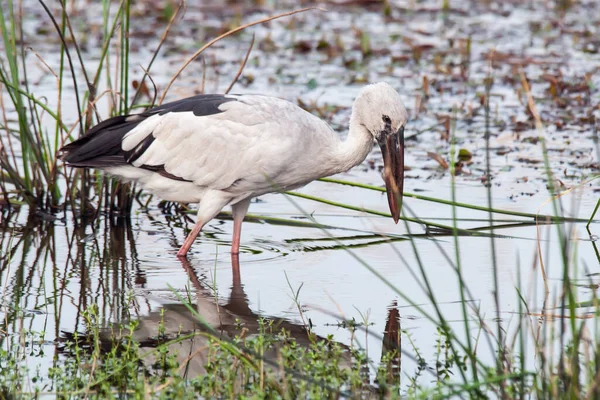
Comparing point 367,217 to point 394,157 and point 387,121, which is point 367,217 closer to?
point 394,157

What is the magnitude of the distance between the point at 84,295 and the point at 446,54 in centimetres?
778

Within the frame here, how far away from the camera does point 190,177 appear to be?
580 cm

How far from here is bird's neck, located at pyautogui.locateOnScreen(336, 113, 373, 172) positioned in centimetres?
555

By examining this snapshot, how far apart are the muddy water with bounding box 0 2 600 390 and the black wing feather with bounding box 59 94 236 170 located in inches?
21.6

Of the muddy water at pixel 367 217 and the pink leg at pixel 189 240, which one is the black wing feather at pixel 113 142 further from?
the muddy water at pixel 367 217

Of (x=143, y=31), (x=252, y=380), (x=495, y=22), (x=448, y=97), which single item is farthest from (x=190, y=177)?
(x=495, y=22)

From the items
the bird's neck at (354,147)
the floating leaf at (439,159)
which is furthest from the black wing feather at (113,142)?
the floating leaf at (439,159)

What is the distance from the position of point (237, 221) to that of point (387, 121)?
3.68 ft

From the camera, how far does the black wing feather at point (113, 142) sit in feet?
18.9

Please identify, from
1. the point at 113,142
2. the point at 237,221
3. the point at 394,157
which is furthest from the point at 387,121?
the point at 113,142

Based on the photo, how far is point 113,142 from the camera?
19.0 ft

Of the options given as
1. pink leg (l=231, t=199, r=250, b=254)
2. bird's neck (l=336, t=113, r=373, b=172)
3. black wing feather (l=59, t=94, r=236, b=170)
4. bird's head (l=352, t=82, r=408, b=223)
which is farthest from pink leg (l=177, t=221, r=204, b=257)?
bird's head (l=352, t=82, r=408, b=223)

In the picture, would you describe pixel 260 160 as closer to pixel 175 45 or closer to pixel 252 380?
pixel 252 380

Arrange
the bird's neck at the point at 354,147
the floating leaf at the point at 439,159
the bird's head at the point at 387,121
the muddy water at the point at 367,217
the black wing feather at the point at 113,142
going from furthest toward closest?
the floating leaf at the point at 439,159, the black wing feather at the point at 113,142, the bird's neck at the point at 354,147, the bird's head at the point at 387,121, the muddy water at the point at 367,217
